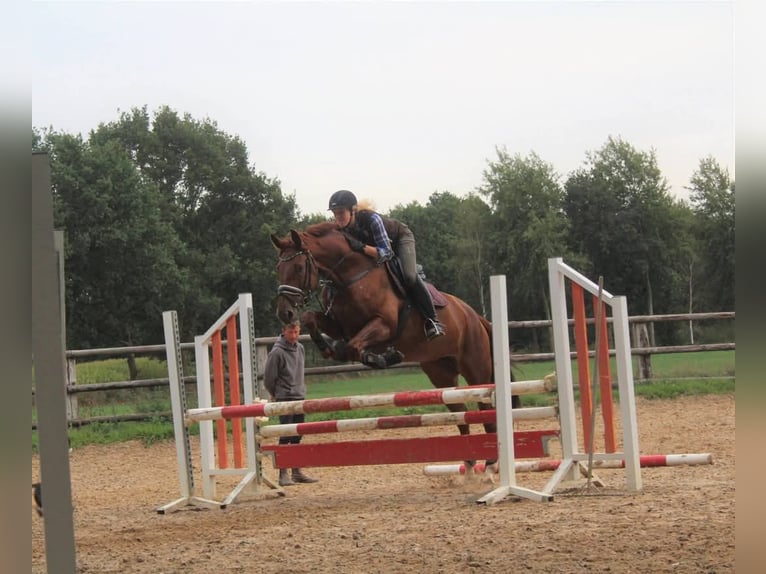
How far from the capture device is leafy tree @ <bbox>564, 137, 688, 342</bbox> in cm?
2653

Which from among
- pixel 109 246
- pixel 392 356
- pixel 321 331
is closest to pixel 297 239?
pixel 321 331

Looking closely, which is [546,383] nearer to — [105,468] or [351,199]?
[351,199]

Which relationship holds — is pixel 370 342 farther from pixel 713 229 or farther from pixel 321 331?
pixel 713 229

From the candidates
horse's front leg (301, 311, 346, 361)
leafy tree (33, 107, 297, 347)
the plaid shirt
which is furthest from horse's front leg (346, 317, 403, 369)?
leafy tree (33, 107, 297, 347)

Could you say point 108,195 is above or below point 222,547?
above

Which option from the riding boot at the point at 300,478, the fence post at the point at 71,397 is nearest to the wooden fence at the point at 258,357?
the fence post at the point at 71,397

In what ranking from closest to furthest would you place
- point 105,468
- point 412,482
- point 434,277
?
point 412,482 → point 105,468 → point 434,277

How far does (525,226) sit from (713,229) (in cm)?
529

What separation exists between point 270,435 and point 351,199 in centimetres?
175

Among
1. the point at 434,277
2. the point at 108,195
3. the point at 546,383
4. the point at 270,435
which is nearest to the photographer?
the point at 546,383
